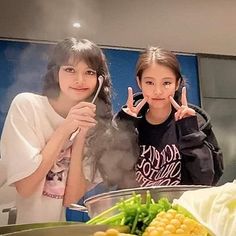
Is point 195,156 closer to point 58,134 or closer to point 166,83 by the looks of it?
point 166,83

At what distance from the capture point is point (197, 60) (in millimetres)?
1712

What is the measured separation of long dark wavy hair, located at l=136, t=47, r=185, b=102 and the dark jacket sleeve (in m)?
0.14

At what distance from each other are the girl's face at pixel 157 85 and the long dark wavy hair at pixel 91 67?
0.41 ft

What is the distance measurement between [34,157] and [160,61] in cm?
56

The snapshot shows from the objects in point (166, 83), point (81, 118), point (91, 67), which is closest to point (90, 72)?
point (91, 67)

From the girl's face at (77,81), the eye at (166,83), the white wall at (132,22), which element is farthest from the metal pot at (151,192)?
the white wall at (132,22)

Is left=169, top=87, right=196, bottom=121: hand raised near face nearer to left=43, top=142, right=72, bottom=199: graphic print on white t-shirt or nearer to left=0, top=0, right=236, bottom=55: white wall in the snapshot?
left=0, top=0, right=236, bottom=55: white wall

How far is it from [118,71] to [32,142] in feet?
1.34

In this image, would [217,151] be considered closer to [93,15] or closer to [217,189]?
[93,15]

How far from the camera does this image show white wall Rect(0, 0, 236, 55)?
5.14 feet

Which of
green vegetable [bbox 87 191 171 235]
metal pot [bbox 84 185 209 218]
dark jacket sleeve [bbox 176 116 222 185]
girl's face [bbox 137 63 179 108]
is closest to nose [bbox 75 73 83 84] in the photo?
girl's face [bbox 137 63 179 108]

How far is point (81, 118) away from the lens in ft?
4.75

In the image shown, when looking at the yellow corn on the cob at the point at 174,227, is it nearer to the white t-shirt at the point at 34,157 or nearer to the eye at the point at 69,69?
the white t-shirt at the point at 34,157

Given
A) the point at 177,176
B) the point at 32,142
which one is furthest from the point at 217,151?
the point at 32,142
